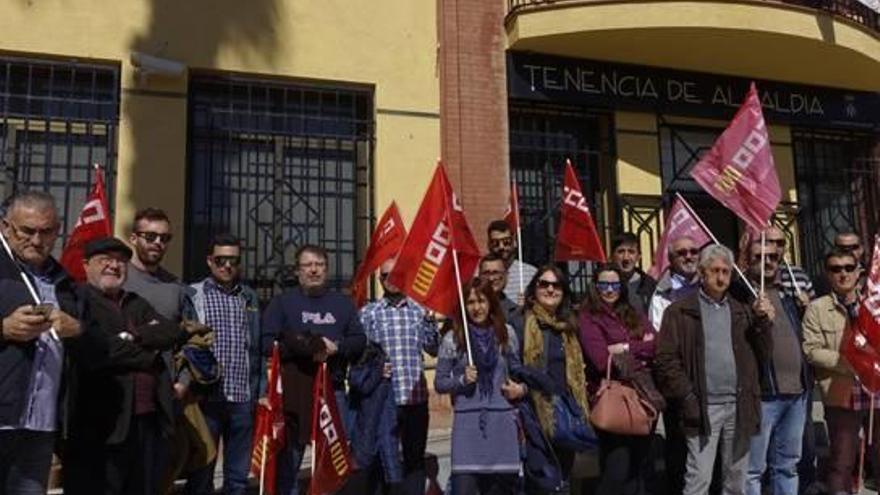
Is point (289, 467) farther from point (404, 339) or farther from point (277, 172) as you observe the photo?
point (277, 172)

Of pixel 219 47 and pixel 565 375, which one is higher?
pixel 219 47

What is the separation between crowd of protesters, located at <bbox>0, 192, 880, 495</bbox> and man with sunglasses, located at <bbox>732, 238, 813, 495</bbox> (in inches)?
0.5

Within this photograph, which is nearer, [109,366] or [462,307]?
[109,366]

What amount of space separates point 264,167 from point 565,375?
449 cm

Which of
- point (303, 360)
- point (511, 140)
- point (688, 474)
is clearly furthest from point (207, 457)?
point (511, 140)

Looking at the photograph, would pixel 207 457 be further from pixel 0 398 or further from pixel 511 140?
pixel 511 140

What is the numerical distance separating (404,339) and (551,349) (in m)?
1.00

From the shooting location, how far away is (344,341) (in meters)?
5.11

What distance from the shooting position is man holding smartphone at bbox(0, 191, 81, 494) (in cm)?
347

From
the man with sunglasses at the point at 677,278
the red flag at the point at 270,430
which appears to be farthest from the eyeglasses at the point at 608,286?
the red flag at the point at 270,430

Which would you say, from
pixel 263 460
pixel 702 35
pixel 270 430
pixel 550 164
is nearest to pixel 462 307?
pixel 270 430

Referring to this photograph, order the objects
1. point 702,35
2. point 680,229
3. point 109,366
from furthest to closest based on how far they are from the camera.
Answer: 1. point 702,35
2. point 680,229
3. point 109,366

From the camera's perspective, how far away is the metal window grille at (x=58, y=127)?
764cm

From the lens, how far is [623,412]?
5.10 meters
